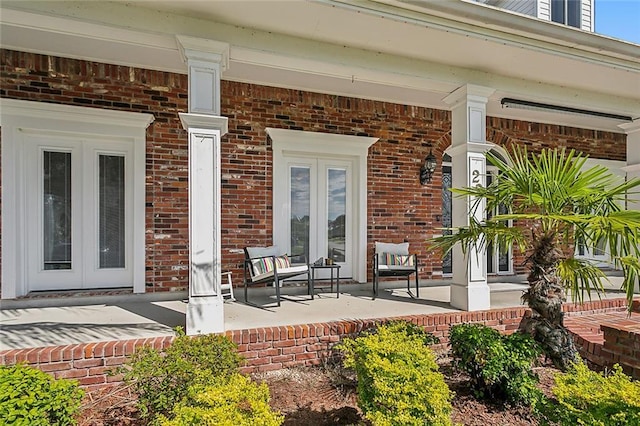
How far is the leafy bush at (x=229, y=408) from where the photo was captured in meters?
1.58

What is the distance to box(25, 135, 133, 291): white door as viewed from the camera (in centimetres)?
421

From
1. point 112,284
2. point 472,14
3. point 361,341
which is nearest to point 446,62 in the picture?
point 472,14

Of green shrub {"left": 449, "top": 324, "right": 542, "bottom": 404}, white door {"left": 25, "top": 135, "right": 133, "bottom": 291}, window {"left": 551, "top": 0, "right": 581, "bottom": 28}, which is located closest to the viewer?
green shrub {"left": 449, "top": 324, "right": 542, "bottom": 404}

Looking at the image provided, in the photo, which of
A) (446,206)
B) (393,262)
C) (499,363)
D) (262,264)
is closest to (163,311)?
(262,264)

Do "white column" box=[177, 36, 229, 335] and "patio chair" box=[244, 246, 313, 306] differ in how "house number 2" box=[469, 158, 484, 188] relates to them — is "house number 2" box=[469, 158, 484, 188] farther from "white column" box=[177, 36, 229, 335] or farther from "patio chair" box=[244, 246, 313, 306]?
"white column" box=[177, 36, 229, 335]

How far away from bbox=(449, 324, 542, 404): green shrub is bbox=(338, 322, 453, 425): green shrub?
2.05 ft

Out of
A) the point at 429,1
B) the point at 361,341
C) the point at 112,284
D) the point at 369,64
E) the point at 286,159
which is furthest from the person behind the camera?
the point at 286,159

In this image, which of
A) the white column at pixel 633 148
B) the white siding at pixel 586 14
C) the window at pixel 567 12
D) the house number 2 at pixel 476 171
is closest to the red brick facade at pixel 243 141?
the house number 2 at pixel 476 171

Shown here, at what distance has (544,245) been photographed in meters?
2.74

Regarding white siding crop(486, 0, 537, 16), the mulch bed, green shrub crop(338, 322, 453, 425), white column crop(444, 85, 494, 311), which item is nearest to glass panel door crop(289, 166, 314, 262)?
white column crop(444, 85, 494, 311)

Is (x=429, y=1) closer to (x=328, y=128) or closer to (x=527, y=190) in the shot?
(x=527, y=190)

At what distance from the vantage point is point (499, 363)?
2436mm

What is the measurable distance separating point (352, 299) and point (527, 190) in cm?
254

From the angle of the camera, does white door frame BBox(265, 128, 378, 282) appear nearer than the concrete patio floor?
No
